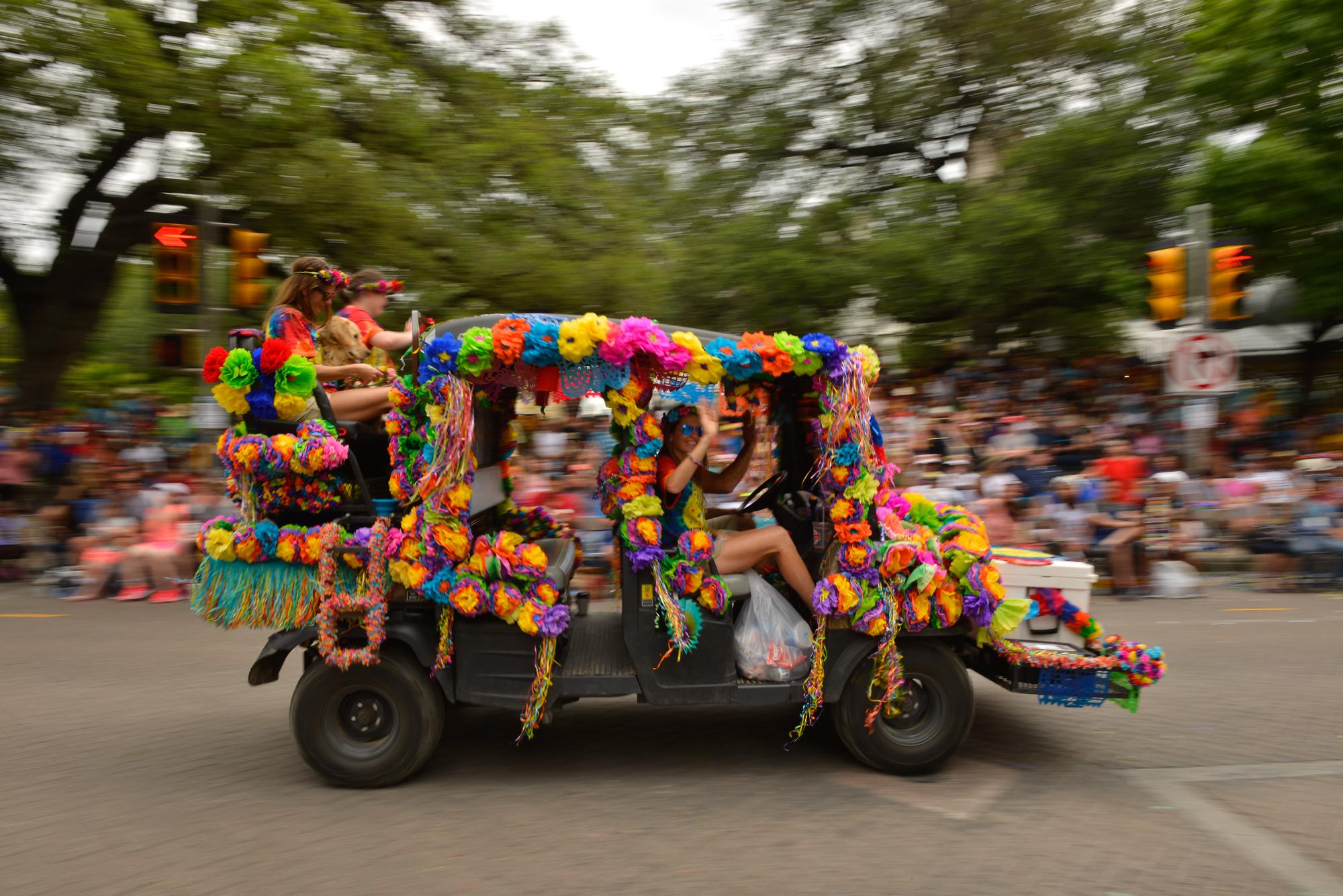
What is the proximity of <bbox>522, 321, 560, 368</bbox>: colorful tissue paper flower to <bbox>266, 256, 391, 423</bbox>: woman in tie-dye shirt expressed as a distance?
3.40ft

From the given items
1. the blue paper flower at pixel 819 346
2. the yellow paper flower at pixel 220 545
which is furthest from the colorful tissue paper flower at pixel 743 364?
the yellow paper flower at pixel 220 545

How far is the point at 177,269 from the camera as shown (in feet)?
36.1

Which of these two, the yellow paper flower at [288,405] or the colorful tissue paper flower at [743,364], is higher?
the colorful tissue paper flower at [743,364]

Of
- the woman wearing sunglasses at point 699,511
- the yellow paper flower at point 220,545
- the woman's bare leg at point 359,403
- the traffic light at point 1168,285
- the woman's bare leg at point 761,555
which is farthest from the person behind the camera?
the traffic light at point 1168,285

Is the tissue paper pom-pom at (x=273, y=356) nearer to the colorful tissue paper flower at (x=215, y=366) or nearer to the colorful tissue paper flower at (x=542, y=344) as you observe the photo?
the colorful tissue paper flower at (x=215, y=366)

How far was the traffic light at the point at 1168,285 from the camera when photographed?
37.2 feet

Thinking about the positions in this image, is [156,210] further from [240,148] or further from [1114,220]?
[1114,220]

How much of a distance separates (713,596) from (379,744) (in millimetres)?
1730

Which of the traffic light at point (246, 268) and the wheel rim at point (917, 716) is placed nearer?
the wheel rim at point (917, 716)

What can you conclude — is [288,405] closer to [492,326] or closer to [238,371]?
[238,371]

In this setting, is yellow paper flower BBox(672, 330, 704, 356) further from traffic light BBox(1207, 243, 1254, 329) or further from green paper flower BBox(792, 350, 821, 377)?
traffic light BBox(1207, 243, 1254, 329)

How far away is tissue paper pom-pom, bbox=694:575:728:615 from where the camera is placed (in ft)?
16.3

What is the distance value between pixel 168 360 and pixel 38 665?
4627 millimetres

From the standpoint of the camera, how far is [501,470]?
239 inches
